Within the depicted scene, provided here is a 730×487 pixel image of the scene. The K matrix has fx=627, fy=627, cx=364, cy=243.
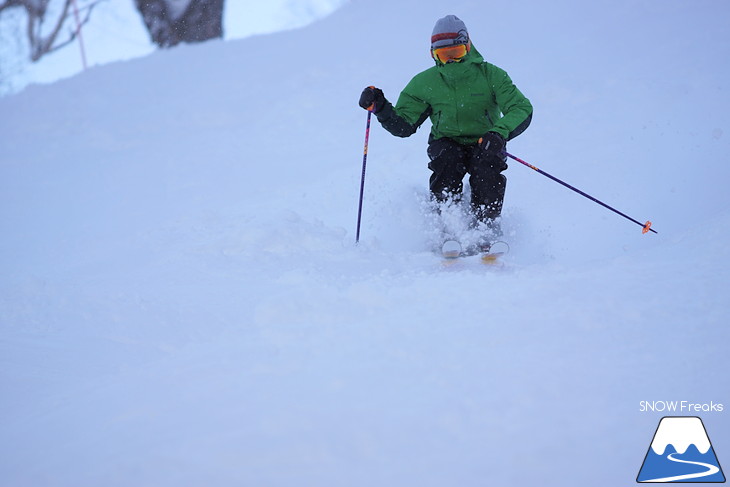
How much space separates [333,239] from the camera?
4145mm

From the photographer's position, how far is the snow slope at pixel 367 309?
1682 mm

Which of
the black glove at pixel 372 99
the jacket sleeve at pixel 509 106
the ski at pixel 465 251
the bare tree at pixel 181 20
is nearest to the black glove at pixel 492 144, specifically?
the jacket sleeve at pixel 509 106

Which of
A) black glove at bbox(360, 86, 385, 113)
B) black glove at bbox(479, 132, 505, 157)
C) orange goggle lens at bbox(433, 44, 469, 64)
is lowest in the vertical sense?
black glove at bbox(479, 132, 505, 157)

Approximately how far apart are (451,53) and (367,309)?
7.15 ft

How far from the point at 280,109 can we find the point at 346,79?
1.24 m

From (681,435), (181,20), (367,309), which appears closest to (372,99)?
(367,309)

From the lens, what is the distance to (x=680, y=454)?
5.85 feet

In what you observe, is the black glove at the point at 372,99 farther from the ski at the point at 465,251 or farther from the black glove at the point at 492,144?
the ski at the point at 465,251

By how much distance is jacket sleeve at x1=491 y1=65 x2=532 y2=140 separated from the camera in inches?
156

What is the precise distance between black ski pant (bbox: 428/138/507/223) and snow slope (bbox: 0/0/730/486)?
1.29 feet

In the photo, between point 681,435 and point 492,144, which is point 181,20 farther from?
point 681,435

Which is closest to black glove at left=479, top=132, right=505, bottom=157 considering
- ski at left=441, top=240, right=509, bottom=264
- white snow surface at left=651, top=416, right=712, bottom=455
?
ski at left=441, top=240, right=509, bottom=264

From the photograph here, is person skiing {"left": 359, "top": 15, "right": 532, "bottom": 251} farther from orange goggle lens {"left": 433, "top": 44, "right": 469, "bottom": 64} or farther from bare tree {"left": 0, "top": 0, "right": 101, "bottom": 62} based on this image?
bare tree {"left": 0, "top": 0, "right": 101, "bottom": 62}

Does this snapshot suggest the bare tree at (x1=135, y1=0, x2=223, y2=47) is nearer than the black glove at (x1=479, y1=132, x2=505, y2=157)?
No
